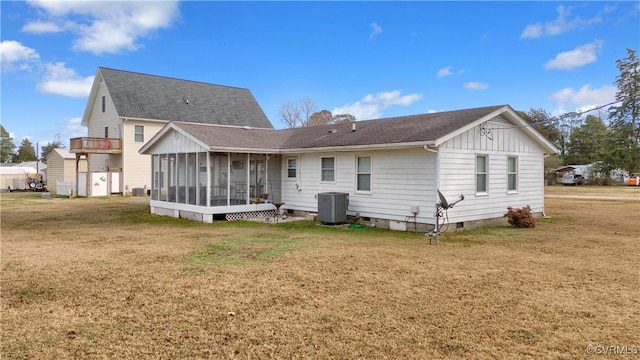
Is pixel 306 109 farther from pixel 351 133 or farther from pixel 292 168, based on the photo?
pixel 351 133

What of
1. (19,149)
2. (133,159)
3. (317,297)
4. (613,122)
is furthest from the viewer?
(19,149)

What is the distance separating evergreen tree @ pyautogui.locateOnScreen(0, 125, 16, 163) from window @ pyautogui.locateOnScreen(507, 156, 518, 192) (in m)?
80.6

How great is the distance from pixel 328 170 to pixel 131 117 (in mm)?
18207

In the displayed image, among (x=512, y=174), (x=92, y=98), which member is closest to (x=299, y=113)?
(x=92, y=98)

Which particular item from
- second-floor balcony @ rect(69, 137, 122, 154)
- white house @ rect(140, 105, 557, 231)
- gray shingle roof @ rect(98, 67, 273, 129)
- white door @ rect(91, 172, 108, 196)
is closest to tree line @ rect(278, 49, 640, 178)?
gray shingle roof @ rect(98, 67, 273, 129)

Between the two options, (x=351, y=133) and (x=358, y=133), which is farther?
(x=351, y=133)

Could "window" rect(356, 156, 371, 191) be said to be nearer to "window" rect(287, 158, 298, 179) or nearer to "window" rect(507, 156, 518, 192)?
"window" rect(287, 158, 298, 179)

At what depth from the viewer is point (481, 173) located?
12508 mm

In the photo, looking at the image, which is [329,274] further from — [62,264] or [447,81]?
[447,81]

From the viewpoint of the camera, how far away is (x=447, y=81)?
96.7ft

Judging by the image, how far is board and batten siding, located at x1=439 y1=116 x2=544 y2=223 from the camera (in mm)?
11453

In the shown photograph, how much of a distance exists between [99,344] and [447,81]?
2916 cm

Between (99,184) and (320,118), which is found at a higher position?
(320,118)

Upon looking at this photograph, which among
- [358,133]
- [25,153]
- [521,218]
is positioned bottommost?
[521,218]
